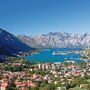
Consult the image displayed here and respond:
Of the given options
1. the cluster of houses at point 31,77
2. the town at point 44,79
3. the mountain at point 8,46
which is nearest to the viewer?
the town at point 44,79

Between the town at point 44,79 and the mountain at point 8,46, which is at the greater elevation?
the mountain at point 8,46

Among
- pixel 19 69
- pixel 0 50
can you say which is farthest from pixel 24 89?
pixel 0 50

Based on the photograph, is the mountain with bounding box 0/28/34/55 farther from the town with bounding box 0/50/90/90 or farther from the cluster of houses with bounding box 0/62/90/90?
the cluster of houses with bounding box 0/62/90/90

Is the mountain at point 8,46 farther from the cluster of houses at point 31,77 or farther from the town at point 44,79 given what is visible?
the cluster of houses at point 31,77

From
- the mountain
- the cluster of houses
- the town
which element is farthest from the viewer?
the mountain

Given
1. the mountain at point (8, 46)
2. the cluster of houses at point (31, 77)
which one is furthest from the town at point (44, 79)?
the mountain at point (8, 46)

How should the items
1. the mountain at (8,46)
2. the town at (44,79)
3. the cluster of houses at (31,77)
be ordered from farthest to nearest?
the mountain at (8,46), the cluster of houses at (31,77), the town at (44,79)

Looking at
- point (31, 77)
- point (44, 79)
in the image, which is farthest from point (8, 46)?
point (44, 79)

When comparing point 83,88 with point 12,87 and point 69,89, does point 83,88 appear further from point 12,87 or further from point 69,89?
point 12,87

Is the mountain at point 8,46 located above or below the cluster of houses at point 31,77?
above

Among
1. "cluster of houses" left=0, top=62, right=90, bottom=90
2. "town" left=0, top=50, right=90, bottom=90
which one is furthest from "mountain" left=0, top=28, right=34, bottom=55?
"cluster of houses" left=0, top=62, right=90, bottom=90

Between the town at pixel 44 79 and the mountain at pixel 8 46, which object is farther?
the mountain at pixel 8 46

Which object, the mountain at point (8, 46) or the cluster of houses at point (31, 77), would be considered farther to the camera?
the mountain at point (8, 46)
